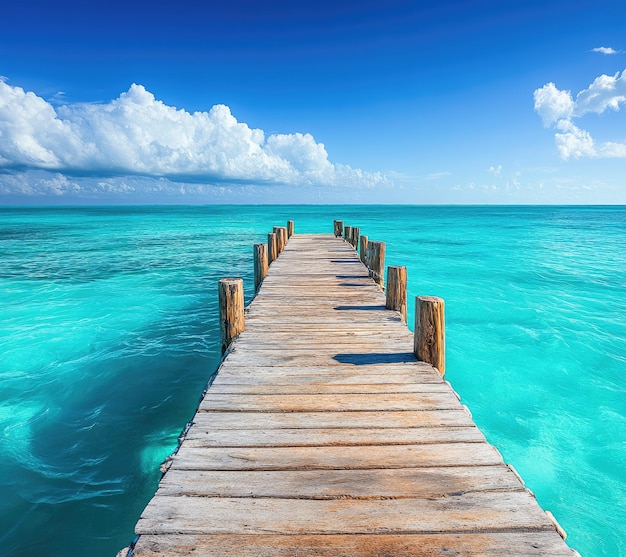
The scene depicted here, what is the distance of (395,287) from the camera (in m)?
6.65

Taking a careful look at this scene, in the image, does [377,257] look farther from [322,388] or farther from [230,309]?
[322,388]

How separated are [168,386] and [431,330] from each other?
5.81 m

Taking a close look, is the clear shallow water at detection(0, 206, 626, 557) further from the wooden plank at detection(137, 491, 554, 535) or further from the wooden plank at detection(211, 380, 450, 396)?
the wooden plank at detection(137, 491, 554, 535)

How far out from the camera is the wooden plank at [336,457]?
277 centimetres

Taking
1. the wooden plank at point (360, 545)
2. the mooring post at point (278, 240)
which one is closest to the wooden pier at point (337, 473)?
the wooden plank at point (360, 545)

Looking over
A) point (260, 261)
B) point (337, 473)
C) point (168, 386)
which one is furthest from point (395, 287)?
point (168, 386)

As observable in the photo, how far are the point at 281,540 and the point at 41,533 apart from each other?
4.21m

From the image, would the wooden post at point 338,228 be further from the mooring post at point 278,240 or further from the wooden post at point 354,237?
the mooring post at point 278,240

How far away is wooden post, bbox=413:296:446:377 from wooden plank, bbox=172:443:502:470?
159cm

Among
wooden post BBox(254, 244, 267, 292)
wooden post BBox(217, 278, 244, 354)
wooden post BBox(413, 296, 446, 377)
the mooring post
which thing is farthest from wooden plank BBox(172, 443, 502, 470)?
the mooring post

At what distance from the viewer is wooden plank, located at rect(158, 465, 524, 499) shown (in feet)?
8.16

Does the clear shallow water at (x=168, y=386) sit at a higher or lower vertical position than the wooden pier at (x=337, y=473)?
lower

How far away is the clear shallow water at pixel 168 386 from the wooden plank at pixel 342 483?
2.93m

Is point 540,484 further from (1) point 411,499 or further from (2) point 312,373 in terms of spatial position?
(1) point 411,499
